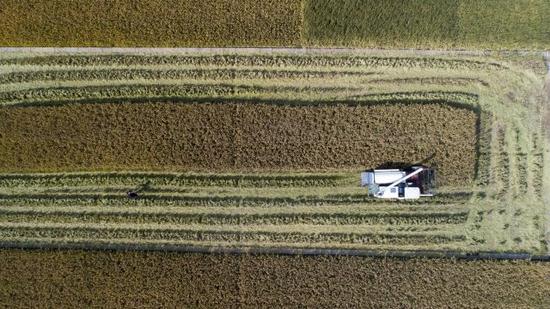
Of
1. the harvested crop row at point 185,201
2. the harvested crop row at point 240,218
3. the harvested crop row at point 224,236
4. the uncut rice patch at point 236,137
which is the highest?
the uncut rice patch at point 236,137

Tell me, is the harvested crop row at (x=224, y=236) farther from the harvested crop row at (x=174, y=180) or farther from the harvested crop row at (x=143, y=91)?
the harvested crop row at (x=143, y=91)

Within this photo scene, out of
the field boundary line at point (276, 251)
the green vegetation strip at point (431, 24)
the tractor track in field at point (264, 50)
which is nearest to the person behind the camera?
the field boundary line at point (276, 251)

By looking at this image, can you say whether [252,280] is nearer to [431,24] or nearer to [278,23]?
[278,23]

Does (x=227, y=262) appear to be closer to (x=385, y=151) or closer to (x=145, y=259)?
(x=145, y=259)

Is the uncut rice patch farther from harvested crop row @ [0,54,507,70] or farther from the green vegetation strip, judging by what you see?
the green vegetation strip

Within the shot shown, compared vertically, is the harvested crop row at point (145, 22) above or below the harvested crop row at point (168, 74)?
above

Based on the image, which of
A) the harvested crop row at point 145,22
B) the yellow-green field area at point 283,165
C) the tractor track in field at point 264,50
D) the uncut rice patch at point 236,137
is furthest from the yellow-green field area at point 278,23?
the uncut rice patch at point 236,137

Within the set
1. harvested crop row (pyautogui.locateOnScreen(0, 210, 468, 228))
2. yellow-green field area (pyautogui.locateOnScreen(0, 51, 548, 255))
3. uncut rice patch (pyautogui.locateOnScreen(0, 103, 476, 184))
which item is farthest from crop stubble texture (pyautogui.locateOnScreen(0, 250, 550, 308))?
uncut rice patch (pyautogui.locateOnScreen(0, 103, 476, 184))
